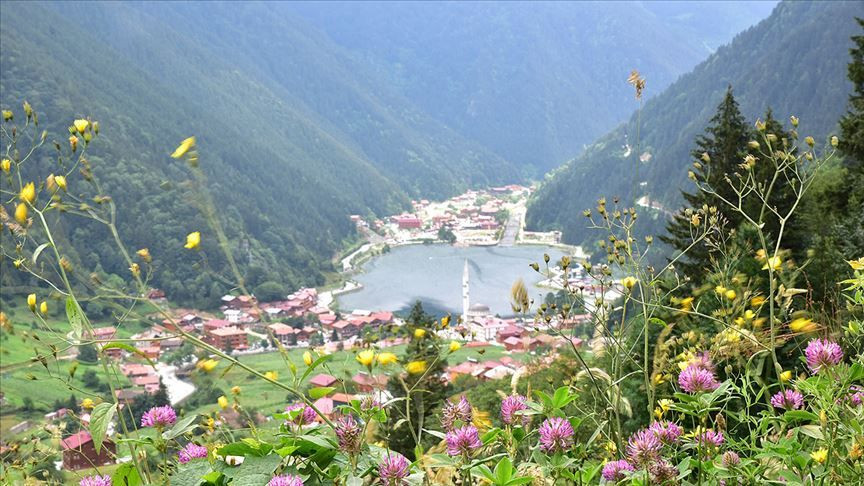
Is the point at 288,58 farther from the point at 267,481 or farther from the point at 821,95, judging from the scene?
the point at 267,481

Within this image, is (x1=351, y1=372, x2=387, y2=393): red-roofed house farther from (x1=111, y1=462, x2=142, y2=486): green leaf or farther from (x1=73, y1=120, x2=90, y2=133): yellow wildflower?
(x1=73, y1=120, x2=90, y2=133): yellow wildflower

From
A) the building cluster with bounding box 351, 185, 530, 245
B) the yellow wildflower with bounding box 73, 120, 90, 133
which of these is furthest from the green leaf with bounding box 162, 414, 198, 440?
the building cluster with bounding box 351, 185, 530, 245

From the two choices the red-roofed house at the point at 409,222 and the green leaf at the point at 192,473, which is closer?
the green leaf at the point at 192,473

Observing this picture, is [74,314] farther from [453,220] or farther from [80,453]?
[453,220]

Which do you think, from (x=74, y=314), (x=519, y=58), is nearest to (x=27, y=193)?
(x=74, y=314)

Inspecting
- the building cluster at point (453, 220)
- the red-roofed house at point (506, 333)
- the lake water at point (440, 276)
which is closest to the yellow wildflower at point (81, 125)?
the red-roofed house at point (506, 333)

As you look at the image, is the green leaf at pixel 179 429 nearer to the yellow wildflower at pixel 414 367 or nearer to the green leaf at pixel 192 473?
the green leaf at pixel 192 473
